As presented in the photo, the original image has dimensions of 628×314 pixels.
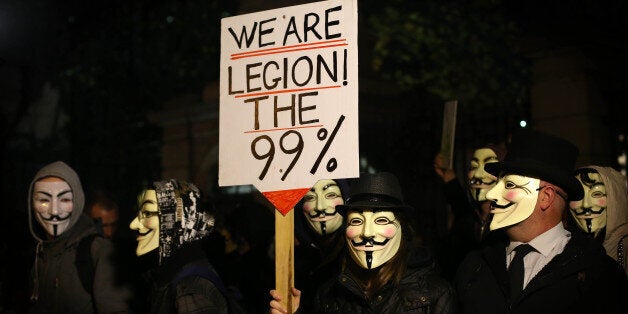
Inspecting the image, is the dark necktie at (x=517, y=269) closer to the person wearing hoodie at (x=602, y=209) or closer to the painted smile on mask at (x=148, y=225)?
the person wearing hoodie at (x=602, y=209)

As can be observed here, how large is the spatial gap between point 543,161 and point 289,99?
4.44ft

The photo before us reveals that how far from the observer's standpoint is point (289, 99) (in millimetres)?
4000

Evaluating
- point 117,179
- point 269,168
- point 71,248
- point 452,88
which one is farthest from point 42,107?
point 269,168

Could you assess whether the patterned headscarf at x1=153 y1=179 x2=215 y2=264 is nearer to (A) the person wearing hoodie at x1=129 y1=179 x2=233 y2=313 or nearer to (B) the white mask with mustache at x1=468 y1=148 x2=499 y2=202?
(A) the person wearing hoodie at x1=129 y1=179 x2=233 y2=313

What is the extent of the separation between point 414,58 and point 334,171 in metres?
6.47

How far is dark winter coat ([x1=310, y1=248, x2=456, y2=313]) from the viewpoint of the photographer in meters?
3.93

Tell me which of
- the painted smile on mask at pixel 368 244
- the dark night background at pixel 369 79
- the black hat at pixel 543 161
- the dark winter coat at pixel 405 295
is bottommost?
the dark winter coat at pixel 405 295

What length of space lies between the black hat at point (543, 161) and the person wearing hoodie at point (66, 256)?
2829mm

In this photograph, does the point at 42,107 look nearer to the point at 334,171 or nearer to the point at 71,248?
the point at 71,248

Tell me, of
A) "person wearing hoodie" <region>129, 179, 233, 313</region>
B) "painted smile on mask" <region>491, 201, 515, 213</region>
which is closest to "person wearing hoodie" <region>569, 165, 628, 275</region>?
"painted smile on mask" <region>491, 201, 515, 213</region>

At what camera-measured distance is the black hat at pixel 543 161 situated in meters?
3.71

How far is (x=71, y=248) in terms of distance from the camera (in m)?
5.49

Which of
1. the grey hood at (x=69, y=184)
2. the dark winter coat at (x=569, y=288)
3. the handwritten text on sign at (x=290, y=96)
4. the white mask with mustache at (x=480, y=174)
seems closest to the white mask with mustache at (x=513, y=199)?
the dark winter coat at (x=569, y=288)

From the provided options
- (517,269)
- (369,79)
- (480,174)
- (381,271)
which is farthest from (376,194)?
(369,79)
